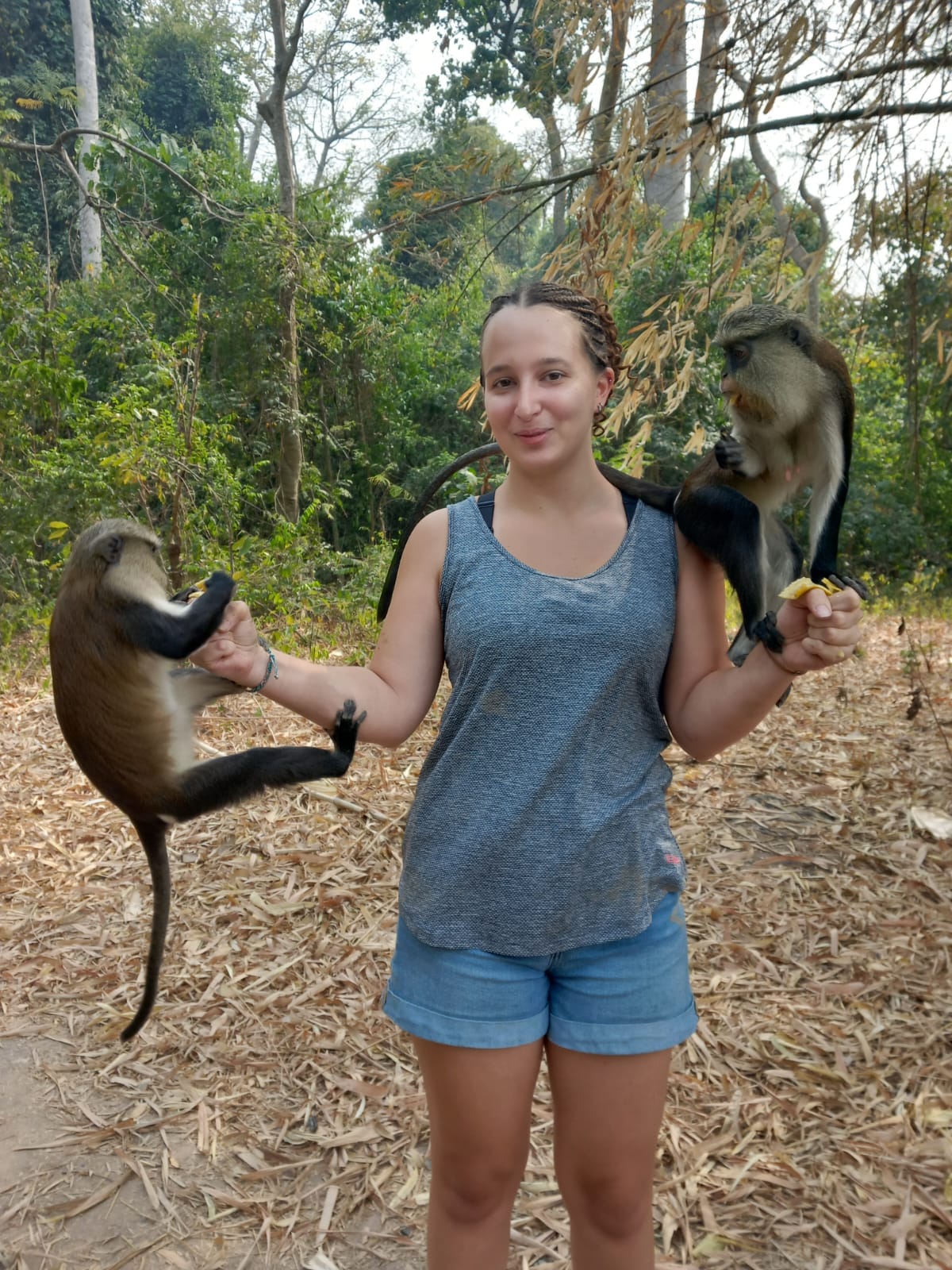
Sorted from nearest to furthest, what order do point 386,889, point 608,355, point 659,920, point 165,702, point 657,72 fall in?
point 659,920 < point 608,355 < point 165,702 < point 386,889 < point 657,72

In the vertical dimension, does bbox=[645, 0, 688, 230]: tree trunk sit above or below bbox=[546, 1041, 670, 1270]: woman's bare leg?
above

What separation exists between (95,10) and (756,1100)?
1808 cm

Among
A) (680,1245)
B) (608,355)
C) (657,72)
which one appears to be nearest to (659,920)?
(608,355)

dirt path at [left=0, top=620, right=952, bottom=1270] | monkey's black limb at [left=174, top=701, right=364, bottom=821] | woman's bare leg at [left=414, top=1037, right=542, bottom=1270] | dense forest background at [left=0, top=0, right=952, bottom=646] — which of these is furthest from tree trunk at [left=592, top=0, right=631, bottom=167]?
woman's bare leg at [left=414, top=1037, right=542, bottom=1270]

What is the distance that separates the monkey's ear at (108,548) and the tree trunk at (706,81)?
6.75 ft

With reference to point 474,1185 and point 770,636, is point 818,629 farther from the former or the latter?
point 474,1185

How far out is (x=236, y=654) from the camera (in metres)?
1.51

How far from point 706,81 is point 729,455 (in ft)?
5.34

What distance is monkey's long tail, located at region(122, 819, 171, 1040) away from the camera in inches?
85.0

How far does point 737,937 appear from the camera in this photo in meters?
3.20

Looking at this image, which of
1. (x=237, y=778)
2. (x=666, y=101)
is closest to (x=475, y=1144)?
(x=237, y=778)

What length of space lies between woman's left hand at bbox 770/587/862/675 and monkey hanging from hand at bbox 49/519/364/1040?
0.99 m

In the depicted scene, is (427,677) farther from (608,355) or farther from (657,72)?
(657,72)

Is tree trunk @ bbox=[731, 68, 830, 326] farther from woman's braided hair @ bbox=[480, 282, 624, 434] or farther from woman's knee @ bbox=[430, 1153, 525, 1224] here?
woman's knee @ bbox=[430, 1153, 525, 1224]
